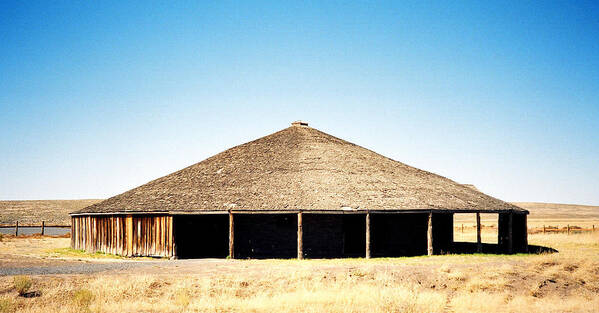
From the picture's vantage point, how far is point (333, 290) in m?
17.2

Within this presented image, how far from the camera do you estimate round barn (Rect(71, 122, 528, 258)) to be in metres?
27.2

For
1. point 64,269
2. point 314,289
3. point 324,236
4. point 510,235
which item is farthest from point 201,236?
point 510,235

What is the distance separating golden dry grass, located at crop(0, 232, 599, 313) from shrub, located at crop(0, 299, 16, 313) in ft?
0.14

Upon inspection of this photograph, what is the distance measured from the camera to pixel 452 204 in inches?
1142

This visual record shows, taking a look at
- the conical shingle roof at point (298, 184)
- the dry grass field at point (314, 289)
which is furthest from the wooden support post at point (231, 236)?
the dry grass field at point (314, 289)

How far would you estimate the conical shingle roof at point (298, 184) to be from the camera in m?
27.3

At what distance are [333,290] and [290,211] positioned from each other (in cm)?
875

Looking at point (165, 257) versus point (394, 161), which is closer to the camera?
point (165, 257)

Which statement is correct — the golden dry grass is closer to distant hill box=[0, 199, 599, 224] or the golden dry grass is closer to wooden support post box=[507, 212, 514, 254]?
wooden support post box=[507, 212, 514, 254]

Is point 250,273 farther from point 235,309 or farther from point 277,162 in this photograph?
point 277,162

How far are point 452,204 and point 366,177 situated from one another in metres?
4.97

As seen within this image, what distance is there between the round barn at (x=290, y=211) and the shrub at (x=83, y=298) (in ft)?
37.6

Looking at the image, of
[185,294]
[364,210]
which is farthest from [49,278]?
[364,210]

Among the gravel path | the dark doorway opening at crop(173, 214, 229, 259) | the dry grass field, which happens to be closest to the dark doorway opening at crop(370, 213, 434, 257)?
the dry grass field
